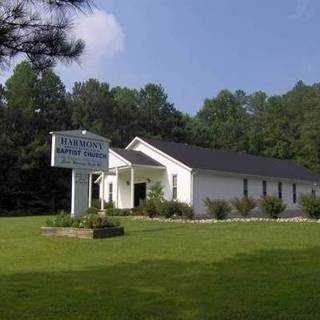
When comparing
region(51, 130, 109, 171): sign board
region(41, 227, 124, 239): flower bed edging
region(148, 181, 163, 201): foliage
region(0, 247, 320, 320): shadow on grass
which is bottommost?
region(0, 247, 320, 320): shadow on grass

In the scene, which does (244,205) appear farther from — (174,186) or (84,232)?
(84,232)

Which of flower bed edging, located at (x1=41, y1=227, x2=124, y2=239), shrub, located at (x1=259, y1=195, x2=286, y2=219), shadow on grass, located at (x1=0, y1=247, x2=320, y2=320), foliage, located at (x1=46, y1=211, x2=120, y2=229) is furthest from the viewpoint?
shrub, located at (x1=259, y1=195, x2=286, y2=219)

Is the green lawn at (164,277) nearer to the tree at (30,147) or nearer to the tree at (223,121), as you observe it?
the tree at (30,147)

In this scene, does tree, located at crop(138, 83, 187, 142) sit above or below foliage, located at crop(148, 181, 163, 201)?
above

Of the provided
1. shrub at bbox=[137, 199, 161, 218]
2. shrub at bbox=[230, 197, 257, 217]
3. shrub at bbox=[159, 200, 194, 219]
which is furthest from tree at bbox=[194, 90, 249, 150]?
shrub at bbox=[159, 200, 194, 219]

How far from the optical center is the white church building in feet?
107

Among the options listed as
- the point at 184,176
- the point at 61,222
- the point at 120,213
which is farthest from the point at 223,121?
the point at 61,222

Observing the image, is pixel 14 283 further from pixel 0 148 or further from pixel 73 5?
pixel 0 148

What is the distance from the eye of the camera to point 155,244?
49.4 feet

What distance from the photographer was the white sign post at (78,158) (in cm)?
2062

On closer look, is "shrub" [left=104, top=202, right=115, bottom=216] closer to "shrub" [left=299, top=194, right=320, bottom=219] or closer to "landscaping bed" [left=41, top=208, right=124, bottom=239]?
"shrub" [left=299, top=194, right=320, bottom=219]

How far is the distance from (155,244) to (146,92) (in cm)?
6002

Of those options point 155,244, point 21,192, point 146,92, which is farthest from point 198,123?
point 155,244

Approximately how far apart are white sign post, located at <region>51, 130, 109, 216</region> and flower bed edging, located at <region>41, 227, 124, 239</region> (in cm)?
210
